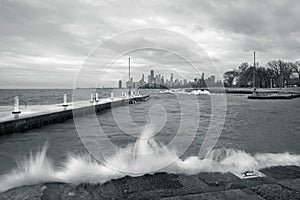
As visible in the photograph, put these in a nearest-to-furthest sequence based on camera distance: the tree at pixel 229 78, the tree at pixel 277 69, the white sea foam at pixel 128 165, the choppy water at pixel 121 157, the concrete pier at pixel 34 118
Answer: the white sea foam at pixel 128 165 < the choppy water at pixel 121 157 < the concrete pier at pixel 34 118 < the tree at pixel 277 69 < the tree at pixel 229 78

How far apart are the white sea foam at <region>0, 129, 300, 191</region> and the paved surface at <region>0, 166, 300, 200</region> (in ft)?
1.15

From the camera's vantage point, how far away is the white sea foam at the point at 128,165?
4.64 meters

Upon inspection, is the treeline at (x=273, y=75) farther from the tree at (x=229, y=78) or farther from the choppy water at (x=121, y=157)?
the choppy water at (x=121, y=157)

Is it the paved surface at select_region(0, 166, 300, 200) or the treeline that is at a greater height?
the treeline

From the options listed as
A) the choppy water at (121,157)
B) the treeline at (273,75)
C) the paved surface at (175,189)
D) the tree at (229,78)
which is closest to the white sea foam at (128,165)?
the choppy water at (121,157)

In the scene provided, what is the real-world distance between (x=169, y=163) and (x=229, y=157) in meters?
1.75

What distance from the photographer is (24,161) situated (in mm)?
5973

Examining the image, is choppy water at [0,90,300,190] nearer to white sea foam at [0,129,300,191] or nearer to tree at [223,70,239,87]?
white sea foam at [0,129,300,191]

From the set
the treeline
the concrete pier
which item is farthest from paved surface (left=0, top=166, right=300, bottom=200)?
the treeline

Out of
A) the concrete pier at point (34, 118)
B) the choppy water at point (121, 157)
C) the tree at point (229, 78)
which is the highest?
the tree at point (229, 78)

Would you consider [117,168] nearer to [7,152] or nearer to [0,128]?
[7,152]

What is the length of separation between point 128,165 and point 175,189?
1.67m

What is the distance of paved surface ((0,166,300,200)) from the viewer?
12.0 ft

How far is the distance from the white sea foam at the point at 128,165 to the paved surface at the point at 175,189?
0.35 meters
